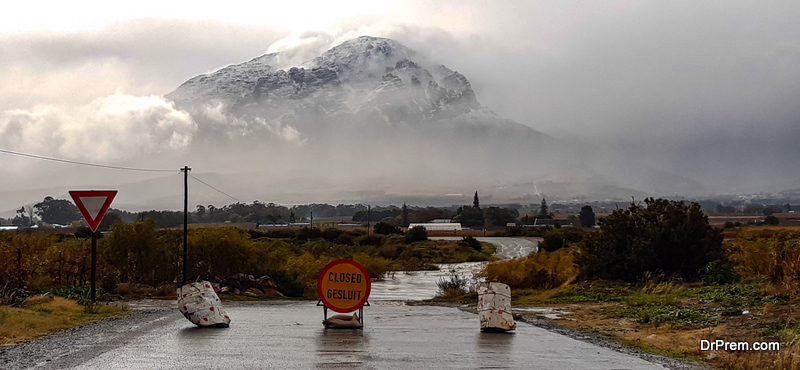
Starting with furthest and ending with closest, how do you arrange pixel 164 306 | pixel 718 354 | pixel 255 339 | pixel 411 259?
pixel 411 259 → pixel 164 306 → pixel 255 339 → pixel 718 354

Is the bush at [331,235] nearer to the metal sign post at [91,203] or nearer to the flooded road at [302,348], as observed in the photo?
the metal sign post at [91,203]

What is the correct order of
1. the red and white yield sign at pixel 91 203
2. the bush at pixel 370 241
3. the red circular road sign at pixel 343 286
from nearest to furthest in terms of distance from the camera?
the red circular road sign at pixel 343 286 → the red and white yield sign at pixel 91 203 → the bush at pixel 370 241

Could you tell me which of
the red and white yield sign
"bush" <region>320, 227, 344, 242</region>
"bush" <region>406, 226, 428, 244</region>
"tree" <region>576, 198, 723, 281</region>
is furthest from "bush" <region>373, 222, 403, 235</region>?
the red and white yield sign

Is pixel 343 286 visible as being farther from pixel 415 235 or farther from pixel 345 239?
pixel 415 235

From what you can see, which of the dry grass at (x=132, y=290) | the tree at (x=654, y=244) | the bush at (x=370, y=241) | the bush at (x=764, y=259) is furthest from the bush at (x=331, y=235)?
the tree at (x=654, y=244)

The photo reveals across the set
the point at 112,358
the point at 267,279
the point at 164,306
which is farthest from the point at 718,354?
the point at 267,279

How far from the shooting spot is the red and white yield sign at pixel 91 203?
720 inches

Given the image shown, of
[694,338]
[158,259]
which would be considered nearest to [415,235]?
[158,259]

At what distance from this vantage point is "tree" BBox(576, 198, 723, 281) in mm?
28688

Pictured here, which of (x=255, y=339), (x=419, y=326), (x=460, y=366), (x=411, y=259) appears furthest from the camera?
(x=411, y=259)

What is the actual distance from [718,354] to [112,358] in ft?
31.3

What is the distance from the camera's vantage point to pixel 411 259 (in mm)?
74188

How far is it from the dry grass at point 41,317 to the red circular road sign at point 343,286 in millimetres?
5331

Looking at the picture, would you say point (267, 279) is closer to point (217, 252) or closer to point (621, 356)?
point (217, 252)
